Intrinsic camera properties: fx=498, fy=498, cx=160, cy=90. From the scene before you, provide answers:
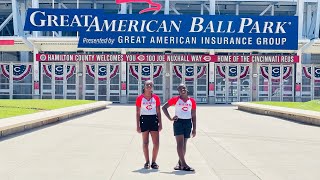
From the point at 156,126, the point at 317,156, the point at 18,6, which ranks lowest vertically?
the point at 317,156

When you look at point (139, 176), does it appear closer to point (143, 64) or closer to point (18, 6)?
point (143, 64)

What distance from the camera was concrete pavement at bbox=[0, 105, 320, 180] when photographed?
892cm

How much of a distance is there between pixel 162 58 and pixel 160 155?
105 ft

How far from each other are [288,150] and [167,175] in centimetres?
488

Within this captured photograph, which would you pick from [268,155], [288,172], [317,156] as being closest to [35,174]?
[288,172]

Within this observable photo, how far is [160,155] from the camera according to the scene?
457 inches

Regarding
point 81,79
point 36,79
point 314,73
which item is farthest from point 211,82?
point 36,79

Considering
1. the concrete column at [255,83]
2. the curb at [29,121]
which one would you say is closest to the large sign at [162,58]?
the concrete column at [255,83]

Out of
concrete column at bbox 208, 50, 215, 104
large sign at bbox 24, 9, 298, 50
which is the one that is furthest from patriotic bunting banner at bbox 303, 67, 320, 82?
concrete column at bbox 208, 50, 215, 104

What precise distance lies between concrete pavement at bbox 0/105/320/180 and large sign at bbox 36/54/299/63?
2567cm

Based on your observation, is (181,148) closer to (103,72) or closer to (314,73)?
(103,72)

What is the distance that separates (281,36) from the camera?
41438 millimetres

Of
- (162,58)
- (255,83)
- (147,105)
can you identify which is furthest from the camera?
(255,83)

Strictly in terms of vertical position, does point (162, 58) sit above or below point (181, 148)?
above
